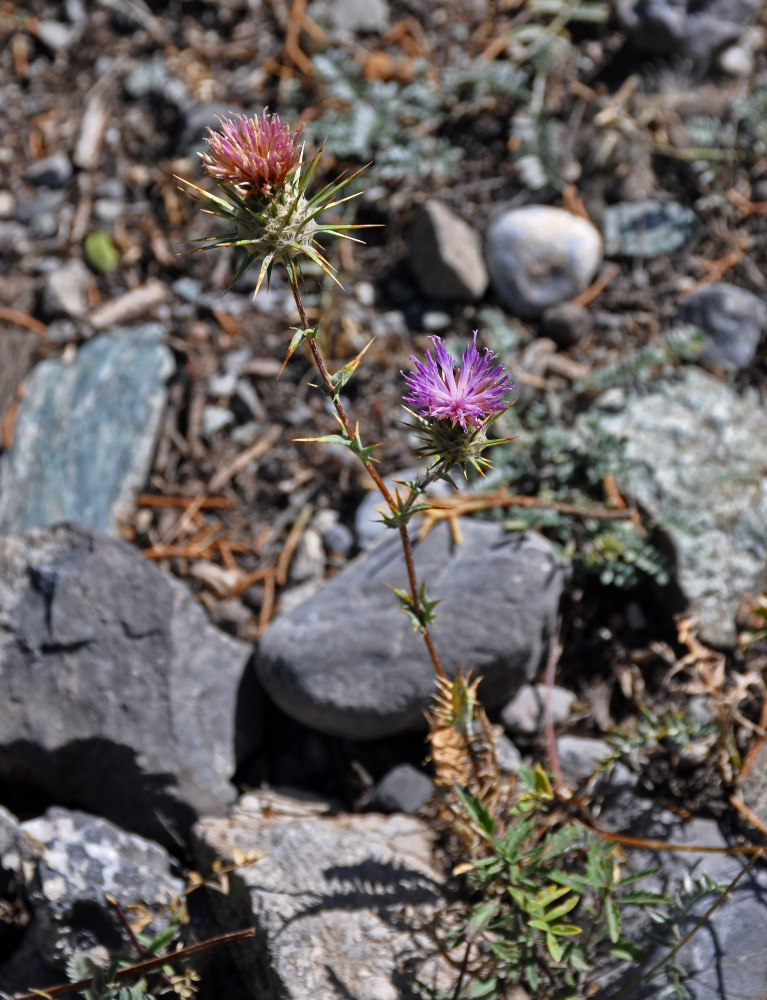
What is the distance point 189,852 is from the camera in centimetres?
320

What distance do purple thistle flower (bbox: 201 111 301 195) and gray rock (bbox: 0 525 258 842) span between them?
1956 mm

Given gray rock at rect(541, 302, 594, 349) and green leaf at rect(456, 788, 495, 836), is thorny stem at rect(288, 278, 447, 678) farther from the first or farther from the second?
gray rock at rect(541, 302, 594, 349)

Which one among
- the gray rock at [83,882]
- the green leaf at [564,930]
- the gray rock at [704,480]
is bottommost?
the gray rock at [83,882]

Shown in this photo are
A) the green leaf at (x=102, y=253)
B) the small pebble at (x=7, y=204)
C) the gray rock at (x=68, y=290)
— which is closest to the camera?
the gray rock at (x=68, y=290)

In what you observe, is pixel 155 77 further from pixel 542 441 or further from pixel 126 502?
pixel 542 441

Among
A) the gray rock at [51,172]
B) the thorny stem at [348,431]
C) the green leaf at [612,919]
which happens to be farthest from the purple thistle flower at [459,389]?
the gray rock at [51,172]

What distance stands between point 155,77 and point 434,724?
4.42m

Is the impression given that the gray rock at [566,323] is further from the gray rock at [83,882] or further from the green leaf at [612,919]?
the gray rock at [83,882]

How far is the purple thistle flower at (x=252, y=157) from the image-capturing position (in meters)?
1.87

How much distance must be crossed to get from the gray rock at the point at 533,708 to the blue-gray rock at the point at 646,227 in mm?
2330

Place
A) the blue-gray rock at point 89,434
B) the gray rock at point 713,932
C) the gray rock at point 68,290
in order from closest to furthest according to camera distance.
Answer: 1. the gray rock at point 713,932
2. the blue-gray rock at point 89,434
3. the gray rock at point 68,290

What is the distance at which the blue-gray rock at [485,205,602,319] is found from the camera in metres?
4.14

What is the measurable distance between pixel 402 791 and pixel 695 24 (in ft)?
14.1

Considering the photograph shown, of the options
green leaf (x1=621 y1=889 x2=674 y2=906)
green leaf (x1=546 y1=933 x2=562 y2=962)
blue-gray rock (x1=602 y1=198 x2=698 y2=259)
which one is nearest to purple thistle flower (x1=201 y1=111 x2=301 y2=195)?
green leaf (x1=546 y1=933 x2=562 y2=962)
